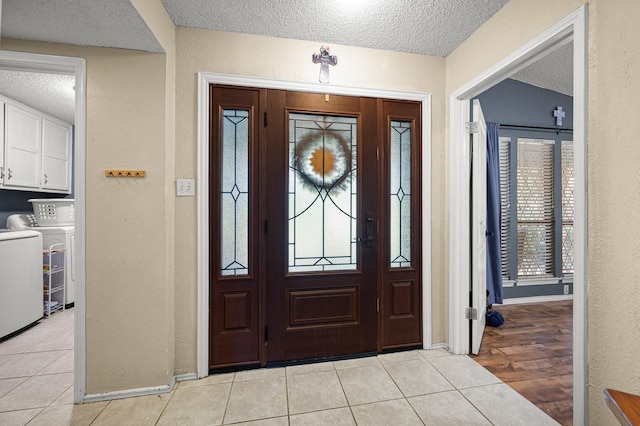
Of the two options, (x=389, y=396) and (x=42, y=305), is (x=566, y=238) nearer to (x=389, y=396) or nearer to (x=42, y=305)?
(x=389, y=396)

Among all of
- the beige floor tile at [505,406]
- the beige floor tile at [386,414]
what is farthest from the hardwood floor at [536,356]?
the beige floor tile at [386,414]

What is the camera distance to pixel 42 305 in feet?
9.58

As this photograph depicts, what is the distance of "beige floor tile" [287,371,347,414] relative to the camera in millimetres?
1681

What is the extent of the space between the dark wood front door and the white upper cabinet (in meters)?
2.68

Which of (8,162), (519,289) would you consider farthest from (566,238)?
(8,162)

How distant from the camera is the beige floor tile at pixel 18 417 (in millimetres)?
1546

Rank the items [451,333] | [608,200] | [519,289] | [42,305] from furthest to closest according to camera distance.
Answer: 1. [519,289]
2. [42,305]
3. [451,333]
4. [608,200]

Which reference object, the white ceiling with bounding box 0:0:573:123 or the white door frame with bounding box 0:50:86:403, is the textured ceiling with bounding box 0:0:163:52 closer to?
the white ceiling with bounding box 0:0:573:123

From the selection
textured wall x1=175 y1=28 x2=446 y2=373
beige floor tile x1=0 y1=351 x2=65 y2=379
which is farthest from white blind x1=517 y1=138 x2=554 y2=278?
beige floor tile x1=0 y1=351 x2=65 y2=379

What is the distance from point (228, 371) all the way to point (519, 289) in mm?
3533

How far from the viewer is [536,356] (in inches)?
89.3

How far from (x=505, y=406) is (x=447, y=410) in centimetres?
36

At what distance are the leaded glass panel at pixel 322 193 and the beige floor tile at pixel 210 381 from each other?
0.86 meters

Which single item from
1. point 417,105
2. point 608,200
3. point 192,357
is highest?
point 417,105
